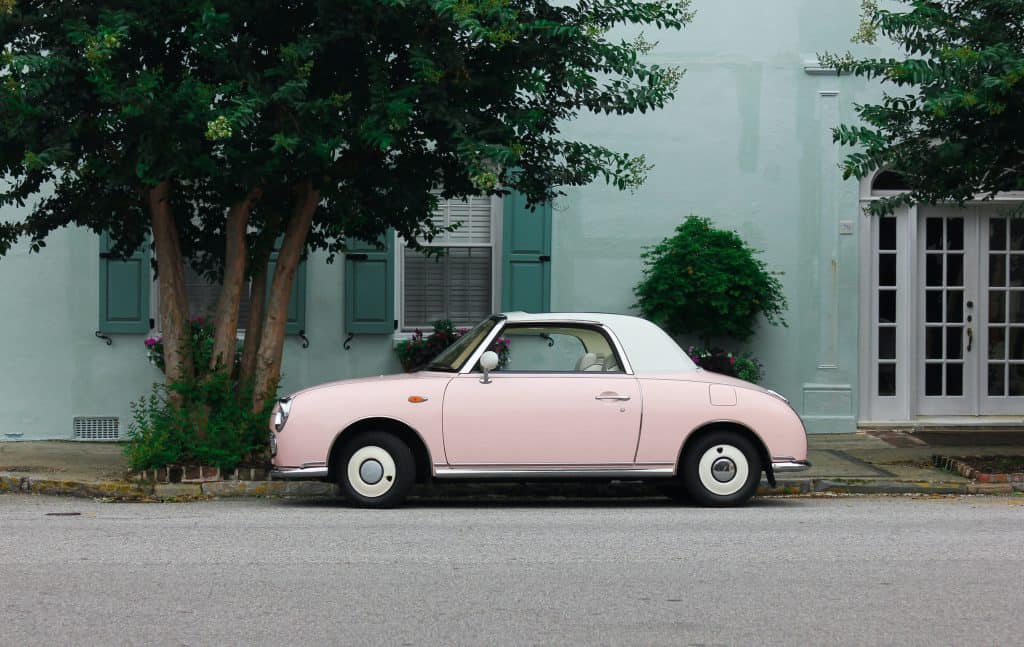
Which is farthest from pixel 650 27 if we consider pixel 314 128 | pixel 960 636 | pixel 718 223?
pixel 960 636

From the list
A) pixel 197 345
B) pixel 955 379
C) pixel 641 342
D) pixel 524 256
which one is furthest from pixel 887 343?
pixel 197 345

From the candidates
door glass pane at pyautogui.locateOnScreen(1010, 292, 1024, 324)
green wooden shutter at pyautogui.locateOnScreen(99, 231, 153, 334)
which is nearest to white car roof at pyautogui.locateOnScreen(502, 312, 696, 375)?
green wooden shutter at pyautogui.locateOnScreen(99, 231, 153, 334)

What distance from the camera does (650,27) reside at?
15539 millimetres

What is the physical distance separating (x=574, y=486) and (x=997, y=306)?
6.91 metres

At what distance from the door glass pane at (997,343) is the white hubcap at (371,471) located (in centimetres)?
863

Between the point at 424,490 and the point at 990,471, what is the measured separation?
16.3 ft

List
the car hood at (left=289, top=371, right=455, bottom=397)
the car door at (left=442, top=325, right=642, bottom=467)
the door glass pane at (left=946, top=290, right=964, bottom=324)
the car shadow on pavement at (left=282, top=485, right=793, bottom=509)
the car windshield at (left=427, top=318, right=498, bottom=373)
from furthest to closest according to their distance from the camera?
the door glass pane at (left=946, top=290, right=964, bottom=324) → the car shadow on pavement at (left=282, top=485, right=793, bottom=509) → the car windshield at (left=427, top=318, right=498, bottom=373) → the car hood at (left=289, top=371, right=455, bottom=397) → the car door at (left=442, top=325, right=642, bottom=467)

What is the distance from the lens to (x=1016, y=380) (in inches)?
628

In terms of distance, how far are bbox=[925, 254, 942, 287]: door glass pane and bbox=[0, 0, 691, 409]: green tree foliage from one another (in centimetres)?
540

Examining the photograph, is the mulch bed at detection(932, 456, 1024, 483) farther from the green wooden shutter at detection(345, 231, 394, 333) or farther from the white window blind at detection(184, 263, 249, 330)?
the white window blind at detection(184, 263, 249, 330)

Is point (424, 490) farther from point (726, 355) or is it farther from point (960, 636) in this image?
point (960, 636)

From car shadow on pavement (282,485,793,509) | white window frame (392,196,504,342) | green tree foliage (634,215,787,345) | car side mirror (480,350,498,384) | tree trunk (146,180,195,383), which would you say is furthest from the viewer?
white window frame (392,196,504,342)

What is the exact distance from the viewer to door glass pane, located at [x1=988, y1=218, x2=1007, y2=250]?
1576 centimetres

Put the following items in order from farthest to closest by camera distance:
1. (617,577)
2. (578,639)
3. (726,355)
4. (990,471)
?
(726,355), (990,471), (617,577), (578,639)
